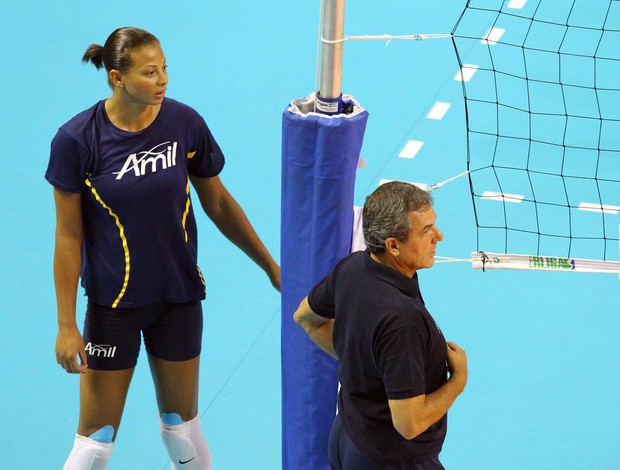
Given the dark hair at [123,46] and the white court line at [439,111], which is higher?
the dark hair at [123,46]

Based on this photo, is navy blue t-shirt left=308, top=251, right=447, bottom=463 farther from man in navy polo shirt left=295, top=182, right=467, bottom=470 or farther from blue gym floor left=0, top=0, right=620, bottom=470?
blue gym floor left=0, top=0, right=620, bottom=470

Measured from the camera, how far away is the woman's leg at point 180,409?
3.46 metres

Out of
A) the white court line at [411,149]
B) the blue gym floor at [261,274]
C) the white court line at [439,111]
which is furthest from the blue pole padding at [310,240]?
the white court line at [439,111]

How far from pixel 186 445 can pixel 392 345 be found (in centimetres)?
123

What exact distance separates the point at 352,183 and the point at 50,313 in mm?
2496

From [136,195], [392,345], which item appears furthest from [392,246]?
[136,195]

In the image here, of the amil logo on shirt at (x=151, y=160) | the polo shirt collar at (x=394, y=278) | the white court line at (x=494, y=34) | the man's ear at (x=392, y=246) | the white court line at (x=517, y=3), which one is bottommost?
the white court line at (x=494, y=34)

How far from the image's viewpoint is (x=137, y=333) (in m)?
3.40

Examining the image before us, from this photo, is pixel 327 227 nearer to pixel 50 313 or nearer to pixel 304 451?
pixel 304 451

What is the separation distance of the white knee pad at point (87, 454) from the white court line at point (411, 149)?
3453 millimetres

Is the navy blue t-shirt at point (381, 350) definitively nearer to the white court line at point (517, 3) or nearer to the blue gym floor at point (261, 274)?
the blue gym floor at point (261, 274)

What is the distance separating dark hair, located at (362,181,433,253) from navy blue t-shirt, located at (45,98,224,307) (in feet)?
2.54

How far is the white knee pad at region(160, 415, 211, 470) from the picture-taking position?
3551 millimetres

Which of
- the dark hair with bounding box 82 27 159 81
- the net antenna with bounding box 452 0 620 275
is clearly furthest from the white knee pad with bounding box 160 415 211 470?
the net antenna with bounding box 452 0 620 275
